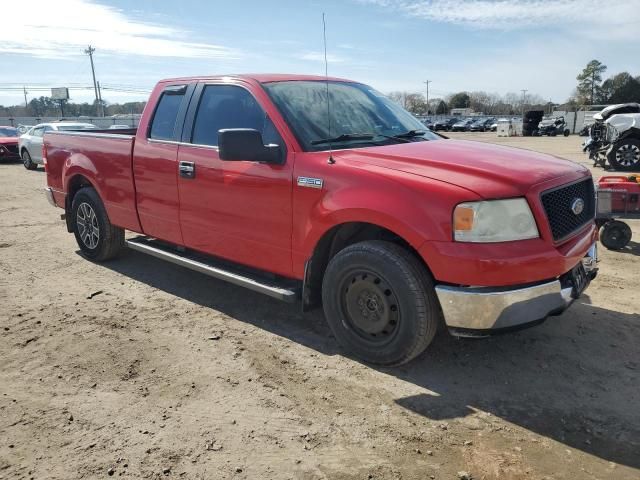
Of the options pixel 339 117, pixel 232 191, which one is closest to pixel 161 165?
pixel 232 191

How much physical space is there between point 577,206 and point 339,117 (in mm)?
1857

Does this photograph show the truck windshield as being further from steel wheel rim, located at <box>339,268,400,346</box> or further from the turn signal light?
the turn signal light

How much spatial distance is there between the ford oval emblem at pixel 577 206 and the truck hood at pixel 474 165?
0.17 m

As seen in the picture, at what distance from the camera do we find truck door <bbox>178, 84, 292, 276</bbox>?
399 cm

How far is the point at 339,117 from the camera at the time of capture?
425cm

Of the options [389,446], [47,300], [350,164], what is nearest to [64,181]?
[47,300]

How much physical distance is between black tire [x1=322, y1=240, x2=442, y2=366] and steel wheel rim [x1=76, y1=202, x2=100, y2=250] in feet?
11.6

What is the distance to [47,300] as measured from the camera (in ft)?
16.8

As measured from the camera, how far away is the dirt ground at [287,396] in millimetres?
2715

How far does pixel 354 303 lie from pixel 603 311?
7.86ft

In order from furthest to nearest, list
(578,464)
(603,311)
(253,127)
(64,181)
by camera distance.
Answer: (64,181), (603,311), (253,127), (578,464)

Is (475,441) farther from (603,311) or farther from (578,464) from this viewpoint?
(603,311)

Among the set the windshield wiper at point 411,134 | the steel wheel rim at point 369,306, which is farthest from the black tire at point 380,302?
the windshield wiper at point 411,134

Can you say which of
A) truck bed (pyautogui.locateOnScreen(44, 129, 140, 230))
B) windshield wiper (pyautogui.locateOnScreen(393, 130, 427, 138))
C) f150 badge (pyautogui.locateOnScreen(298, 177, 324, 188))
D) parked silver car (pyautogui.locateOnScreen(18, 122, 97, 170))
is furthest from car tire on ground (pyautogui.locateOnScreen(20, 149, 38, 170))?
f150 badge (pyautogui.locateOnScreen(298, 177, 324, 188))
